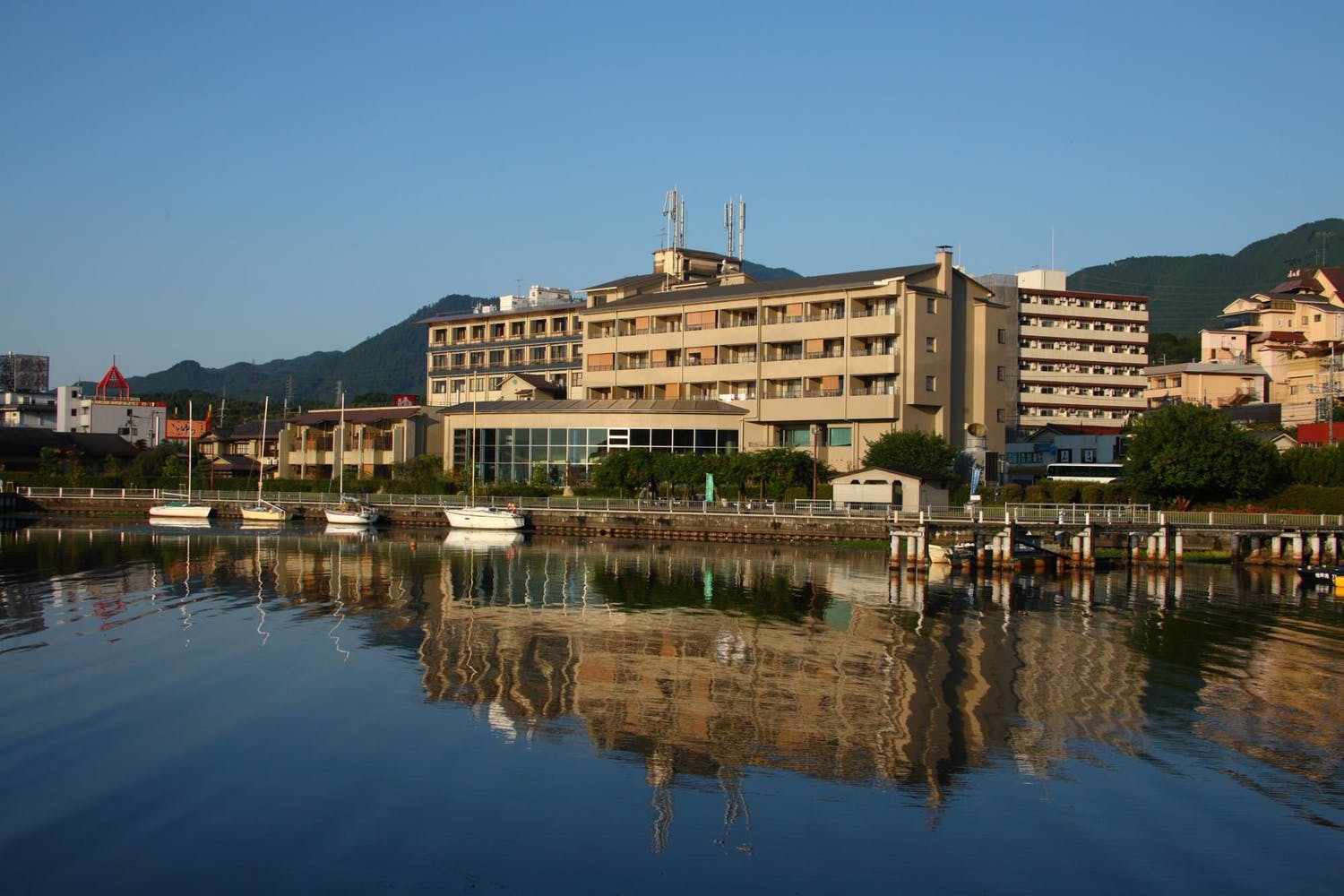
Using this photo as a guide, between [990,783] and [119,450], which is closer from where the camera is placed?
[990,783]

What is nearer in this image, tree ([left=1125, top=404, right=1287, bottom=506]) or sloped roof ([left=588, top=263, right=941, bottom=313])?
tree ([left=1125, top=404, right=1287, bottom=506])

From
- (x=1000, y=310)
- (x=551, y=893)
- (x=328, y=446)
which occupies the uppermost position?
(x=1000, y=310)

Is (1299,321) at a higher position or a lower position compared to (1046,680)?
higher

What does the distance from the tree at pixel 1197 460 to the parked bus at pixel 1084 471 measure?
1520 cm

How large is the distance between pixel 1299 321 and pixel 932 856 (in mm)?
113247

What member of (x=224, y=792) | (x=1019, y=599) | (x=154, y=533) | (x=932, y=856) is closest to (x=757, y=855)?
(x=932, y=856)

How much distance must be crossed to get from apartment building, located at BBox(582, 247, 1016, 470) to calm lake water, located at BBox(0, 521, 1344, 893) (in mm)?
37872

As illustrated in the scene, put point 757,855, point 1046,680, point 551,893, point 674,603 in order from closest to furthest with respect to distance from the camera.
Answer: point 551,893
point 757,855
point 1046,680
point 674,603

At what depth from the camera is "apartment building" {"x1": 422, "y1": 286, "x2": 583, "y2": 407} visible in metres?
108

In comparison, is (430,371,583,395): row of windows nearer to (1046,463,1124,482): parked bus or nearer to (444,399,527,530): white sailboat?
(444,399,527,530): white sailboat

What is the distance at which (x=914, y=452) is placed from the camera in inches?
2790

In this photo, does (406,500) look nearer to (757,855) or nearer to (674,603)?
Result: (674,603)

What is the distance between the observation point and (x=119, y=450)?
375 ft

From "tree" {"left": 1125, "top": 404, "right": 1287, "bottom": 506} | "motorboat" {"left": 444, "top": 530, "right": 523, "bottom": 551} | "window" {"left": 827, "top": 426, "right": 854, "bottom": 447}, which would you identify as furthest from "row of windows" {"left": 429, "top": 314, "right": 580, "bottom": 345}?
"tree" {"left": 1125, "top": 404, "right": 1287, "bottom": 506}
